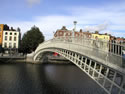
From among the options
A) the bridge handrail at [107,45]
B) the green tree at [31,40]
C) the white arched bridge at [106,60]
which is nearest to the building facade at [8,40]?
the green tree at [31,40]

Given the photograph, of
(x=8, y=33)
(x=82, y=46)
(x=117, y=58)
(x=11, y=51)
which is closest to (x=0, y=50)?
(x=11, y=51)

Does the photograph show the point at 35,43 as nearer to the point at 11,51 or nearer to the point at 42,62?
the point at 11,51

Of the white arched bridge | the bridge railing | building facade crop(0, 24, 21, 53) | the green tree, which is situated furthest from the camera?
building facade crop(0, 24, 21, 53)

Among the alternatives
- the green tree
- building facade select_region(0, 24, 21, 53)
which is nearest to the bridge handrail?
the green tree

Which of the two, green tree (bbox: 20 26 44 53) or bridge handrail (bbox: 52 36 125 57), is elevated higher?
green tree (bbox: 20 26 44 53)

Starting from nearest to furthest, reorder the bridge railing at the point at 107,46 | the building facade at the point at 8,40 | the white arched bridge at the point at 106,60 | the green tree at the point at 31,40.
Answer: the white arched bridge at the point at 106,60, the bridge railing at the point at 107,46, the green tree at the point at 31,40, the building facade at the point at 8,40

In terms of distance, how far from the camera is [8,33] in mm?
47312

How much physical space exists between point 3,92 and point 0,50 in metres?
34.8

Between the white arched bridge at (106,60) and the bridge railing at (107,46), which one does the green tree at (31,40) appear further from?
the bridge railing at (107,46)

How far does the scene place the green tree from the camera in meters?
44.4

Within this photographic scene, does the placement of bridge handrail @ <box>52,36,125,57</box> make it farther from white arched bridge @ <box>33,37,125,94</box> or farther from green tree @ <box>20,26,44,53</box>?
green tree @ <box>20,26,44,53</box>

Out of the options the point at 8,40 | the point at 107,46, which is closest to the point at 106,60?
the point at 107,46

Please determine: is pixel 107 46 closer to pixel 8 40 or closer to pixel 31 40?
pixel 31 40

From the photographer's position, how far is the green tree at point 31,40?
44.4 meters
